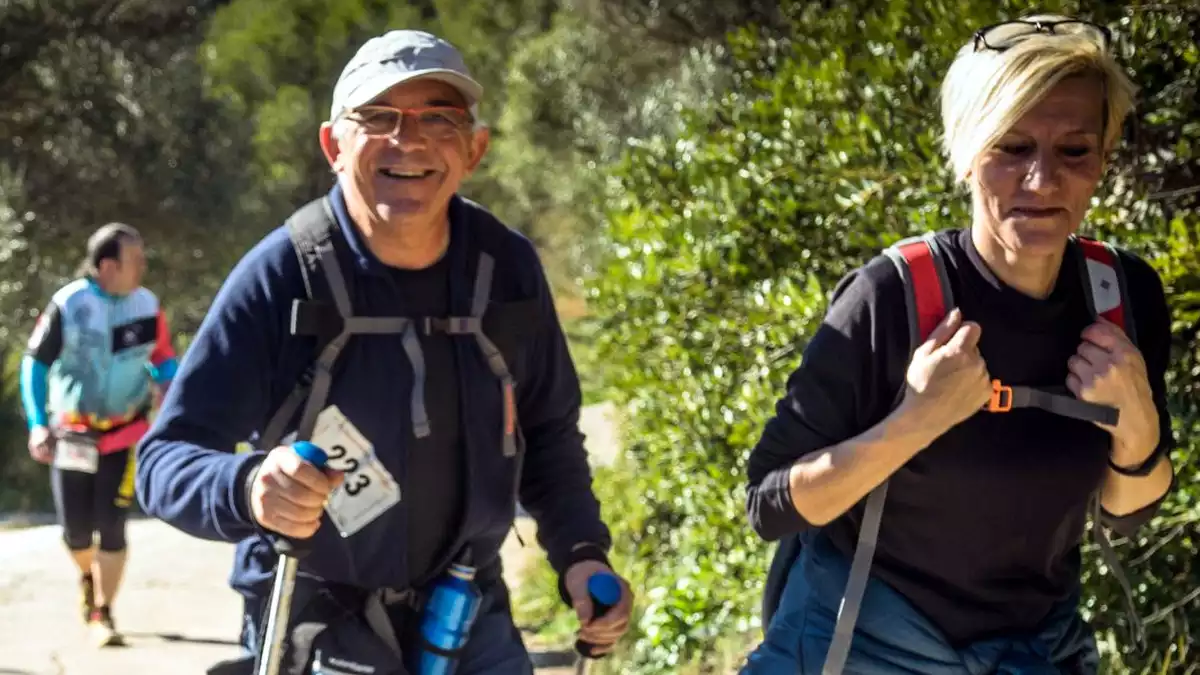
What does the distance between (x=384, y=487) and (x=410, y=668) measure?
0.33m

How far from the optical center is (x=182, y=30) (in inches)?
656

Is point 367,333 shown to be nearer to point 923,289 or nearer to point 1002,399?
point 923,289

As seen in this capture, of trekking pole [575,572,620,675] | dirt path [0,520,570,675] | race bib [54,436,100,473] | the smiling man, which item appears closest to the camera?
the smiling man

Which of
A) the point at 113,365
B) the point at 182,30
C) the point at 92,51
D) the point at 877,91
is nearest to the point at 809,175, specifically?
the point at 877,91

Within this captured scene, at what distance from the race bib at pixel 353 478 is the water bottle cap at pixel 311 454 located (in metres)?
0.24

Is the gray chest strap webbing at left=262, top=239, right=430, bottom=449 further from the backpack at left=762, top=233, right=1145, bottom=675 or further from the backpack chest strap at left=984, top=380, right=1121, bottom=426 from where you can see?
the backpack chest strap at left=984, top=380, right=1121, bottom=426

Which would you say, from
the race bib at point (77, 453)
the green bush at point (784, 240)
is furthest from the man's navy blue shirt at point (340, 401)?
the race bib at point (77, 453)

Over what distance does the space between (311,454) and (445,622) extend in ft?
1.69

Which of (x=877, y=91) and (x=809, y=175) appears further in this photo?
(x=809, y=175)

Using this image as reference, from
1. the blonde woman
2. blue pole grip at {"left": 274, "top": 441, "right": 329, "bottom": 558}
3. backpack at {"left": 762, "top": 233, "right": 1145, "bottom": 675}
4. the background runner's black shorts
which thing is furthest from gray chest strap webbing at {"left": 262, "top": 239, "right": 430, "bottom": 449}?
the background runner's black shorts

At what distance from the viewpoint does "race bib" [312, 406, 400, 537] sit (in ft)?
8.05

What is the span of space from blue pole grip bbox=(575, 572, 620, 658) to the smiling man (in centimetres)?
2

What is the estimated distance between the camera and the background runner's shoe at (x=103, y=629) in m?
7.21

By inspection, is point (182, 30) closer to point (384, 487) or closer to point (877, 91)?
point (877, 91)
